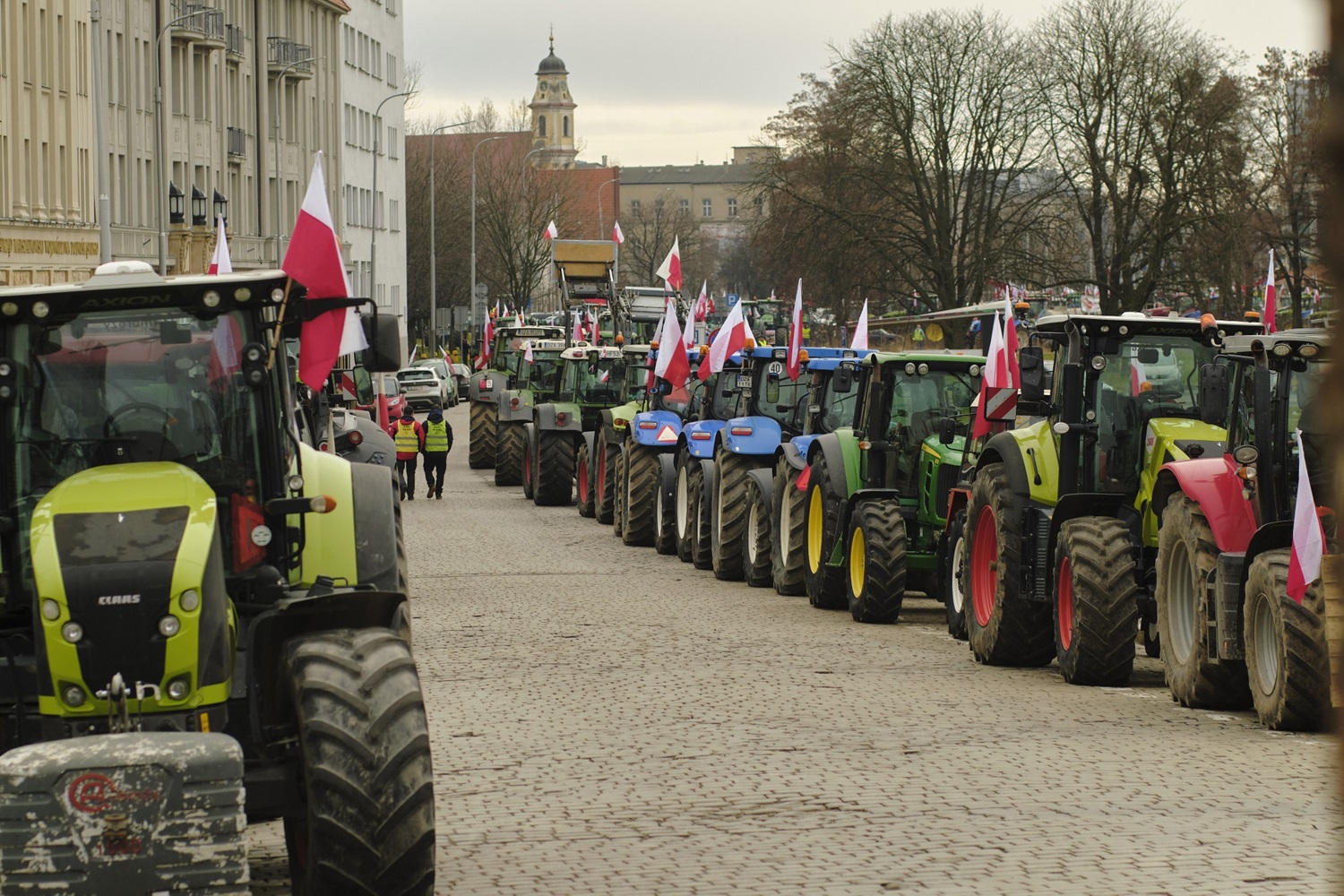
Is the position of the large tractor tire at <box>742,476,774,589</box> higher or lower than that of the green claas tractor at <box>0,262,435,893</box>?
lower

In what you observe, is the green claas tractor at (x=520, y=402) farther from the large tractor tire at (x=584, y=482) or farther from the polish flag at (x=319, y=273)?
the polish flag at (x=319, y=273)

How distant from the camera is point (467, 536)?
26078 mm

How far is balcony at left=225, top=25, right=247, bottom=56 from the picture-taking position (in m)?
65.7

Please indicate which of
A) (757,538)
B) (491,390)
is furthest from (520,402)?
(757,538)

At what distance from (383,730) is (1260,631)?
6.14m

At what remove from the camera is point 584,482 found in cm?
2989

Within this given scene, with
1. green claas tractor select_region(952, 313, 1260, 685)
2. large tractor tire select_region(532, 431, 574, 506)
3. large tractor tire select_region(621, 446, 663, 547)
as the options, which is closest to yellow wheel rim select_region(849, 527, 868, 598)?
green claas tractor select_region(952, 313, 1260, 685)

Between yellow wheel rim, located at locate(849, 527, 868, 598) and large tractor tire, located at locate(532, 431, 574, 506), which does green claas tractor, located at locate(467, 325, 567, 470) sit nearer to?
large tractor tire, located at locate(532, 431, 574, 506)

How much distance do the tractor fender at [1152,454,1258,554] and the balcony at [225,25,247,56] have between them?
57962 millimetres

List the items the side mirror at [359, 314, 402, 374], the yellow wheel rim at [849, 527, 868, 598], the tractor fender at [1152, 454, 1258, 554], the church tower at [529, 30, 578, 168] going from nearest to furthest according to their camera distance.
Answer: the side mirror at [359, 314, 402, 374]
the tractor fender at [1152, 454, 1258, 554]
the yellow wheel rim at [849, 527, 868, 598]
the church tower at [529, 30, 578, 168]

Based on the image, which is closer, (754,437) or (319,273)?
(319,273)

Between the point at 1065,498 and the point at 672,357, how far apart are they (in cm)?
1230

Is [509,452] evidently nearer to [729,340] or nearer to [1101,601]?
[729,340]

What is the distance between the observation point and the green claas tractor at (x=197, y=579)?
5941 mm
